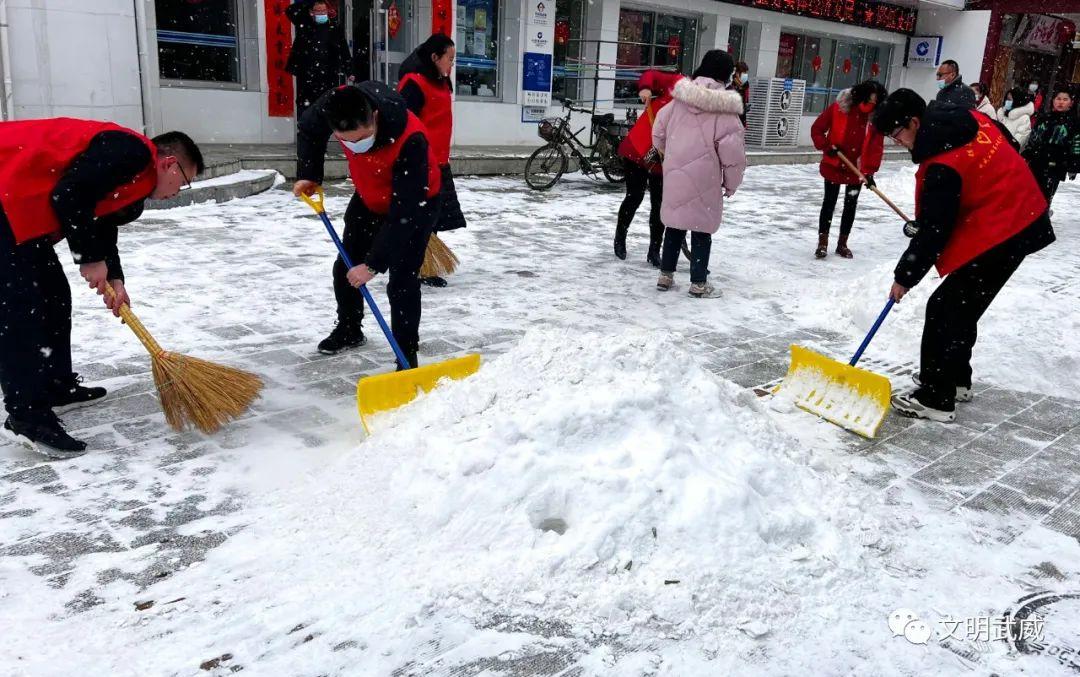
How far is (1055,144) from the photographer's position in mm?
8453

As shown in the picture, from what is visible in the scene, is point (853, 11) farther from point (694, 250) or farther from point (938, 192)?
point (938, 192)

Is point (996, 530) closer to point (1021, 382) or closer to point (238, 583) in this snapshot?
point (1021, 382)

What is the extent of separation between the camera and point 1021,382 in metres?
4.48

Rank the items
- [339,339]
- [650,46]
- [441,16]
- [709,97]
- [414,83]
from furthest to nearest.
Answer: [650,46], [441,16], [414,83], [709,97], [339,339]

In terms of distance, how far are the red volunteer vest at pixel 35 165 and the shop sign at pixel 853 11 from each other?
1601cm

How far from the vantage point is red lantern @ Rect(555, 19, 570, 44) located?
1457cm

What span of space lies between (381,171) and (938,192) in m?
2.44

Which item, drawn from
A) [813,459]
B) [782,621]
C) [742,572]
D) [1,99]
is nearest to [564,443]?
[742,572]

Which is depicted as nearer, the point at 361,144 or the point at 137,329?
the point at 137,329

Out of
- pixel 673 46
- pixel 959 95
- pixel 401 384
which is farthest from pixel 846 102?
pixel 673 46

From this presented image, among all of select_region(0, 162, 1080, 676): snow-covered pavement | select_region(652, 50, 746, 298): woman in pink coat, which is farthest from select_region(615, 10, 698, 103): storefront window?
select_region(0, 162, 1080, 676): snow-covered pavement

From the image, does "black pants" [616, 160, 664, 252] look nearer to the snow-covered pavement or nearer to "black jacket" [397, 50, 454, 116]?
"black jacket" [397, 50, 454, 116]

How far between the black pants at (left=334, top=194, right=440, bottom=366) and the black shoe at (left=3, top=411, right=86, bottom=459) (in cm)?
144

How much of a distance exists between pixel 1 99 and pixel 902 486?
9.14 meters
